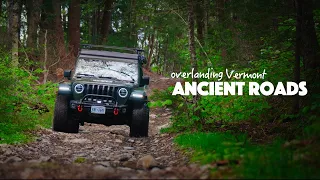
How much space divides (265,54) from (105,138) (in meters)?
4.55

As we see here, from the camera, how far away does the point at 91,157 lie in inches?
271

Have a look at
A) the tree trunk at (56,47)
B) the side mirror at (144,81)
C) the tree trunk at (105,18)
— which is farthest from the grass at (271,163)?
the tree trunk at (105,18)

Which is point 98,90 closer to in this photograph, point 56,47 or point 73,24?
point 56,47

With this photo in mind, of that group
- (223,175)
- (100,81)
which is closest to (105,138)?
(100,81)

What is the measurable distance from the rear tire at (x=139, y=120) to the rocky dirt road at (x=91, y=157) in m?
0.25

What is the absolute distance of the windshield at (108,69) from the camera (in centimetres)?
1041

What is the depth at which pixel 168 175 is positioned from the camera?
4273 millimetres

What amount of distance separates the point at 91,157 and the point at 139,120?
9.82 ft

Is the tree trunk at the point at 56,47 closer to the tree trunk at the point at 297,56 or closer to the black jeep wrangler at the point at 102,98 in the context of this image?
the black jeep wrangler at the point at 102,98

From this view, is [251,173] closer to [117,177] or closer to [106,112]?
[117,177]

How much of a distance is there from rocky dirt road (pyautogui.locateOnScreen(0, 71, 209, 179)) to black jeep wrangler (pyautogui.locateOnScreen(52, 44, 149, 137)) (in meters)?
0.40

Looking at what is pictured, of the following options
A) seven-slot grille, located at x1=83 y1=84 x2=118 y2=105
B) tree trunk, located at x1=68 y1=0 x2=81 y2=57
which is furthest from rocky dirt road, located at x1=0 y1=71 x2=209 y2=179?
tree trunk, located at x1=68 y1=0 x2=81 y2=57

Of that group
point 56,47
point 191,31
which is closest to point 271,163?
point 191,31

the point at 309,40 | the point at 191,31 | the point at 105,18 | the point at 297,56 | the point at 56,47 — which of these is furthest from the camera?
the point at 105,18
